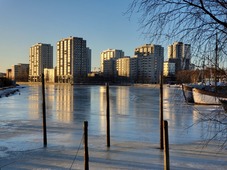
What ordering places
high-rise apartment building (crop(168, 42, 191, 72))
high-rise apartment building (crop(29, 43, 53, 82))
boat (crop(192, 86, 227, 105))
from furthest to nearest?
high-rise apartment building (crop(29, 43, 53, 82)), boat (crop(192, 86, 227, 105)), high-rise apartment building (crop(168, 42, 191, 72))

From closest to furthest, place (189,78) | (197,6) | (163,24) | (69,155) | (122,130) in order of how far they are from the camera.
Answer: (197,6) < (163,24) < (189,78) < (69,155) < (122,130)

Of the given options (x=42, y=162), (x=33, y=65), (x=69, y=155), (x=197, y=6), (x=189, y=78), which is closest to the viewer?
(x=197, y=6)

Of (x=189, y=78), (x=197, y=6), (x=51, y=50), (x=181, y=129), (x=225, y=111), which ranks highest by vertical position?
(x=51, y=50)

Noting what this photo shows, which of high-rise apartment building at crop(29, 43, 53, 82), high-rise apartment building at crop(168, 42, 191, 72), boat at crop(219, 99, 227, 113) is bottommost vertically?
boat at crop(219, 99, 227, 113)

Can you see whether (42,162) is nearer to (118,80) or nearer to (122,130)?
(122,130)

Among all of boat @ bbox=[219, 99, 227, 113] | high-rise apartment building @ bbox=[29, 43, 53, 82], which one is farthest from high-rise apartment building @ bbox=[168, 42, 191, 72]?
high-rise apartment building @ bbox=[29, 43, 53, 82]

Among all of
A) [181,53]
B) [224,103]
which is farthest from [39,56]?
[181,53]

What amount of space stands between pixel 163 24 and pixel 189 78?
716mm

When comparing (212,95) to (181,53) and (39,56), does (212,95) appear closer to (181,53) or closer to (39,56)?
(181,53)


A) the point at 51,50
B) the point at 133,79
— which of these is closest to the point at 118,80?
the point at 133,79

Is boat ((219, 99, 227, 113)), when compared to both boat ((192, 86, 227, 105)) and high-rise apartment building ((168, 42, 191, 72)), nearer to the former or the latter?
boat ((192, 86, 227, 105))

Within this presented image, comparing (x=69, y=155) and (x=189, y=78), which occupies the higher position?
(x=189, y=78)

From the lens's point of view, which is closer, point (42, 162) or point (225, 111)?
point (225, 111)

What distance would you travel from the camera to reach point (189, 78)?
373cm
